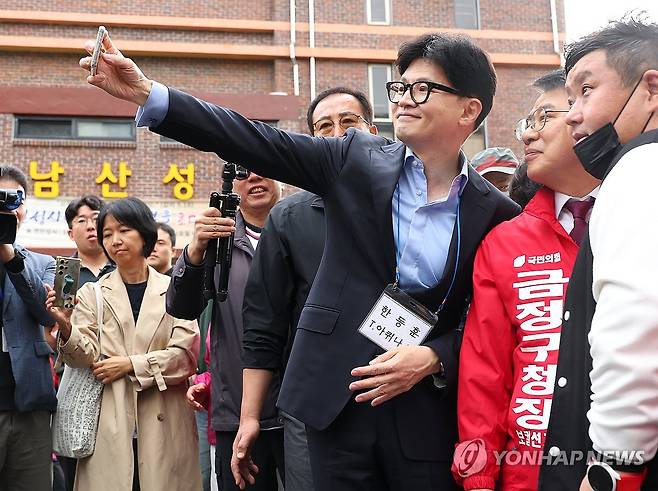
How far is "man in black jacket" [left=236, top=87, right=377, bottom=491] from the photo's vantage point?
96.0 inches

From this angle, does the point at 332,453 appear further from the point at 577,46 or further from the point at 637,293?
the point at 577,46

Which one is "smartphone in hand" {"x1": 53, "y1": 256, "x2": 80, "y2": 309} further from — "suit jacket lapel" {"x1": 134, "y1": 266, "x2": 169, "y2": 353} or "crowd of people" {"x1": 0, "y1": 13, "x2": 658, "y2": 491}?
"crowd of people" {"x1": 0, "y1": 13, "x2": 658, "y2": 491}

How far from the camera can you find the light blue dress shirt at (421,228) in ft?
6.48

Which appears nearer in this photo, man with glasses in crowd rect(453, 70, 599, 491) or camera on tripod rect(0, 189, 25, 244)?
man with glasses in crowd rect(453, 70, 599, 491)

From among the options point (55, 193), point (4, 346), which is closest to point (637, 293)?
point (4, 346)

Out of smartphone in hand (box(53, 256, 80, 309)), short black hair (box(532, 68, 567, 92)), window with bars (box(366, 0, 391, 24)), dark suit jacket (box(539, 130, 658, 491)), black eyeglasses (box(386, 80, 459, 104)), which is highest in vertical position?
window with bars (box(366, 0, 391, 24))

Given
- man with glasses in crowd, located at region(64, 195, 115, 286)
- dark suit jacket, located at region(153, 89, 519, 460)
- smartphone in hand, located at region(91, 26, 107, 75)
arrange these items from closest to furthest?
1. smartphone in hand, located at region(91, 26, 107, 75)
2. dark suit jacket, located at region(153, 89, 519, 460)
3. man with glasses in crowd, located at region(64, 195, 115, 286)

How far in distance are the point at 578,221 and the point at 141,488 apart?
226 centimetres

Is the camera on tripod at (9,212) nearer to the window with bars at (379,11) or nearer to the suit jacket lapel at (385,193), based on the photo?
the suit jacket lapel at (385,193)

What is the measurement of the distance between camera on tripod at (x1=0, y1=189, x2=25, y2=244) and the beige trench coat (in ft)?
1.57

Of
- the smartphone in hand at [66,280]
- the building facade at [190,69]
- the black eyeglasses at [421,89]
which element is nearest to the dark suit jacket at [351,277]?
the black eyeglasses at [421,89]

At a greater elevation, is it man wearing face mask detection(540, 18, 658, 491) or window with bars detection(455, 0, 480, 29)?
window with bars detection(455, 0, 480, 29)

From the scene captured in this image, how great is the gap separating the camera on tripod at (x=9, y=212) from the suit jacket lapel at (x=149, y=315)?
26.1 inches

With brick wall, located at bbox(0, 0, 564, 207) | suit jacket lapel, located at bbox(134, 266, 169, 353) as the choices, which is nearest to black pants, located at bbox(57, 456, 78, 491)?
suit jacket lapel, located at bbox(134, 266, 169, 353)
